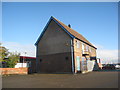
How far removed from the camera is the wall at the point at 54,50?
22.2 meters

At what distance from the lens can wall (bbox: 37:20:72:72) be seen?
72.8ft

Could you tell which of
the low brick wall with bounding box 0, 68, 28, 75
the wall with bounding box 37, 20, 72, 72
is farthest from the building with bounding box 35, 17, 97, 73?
the low brick wall with bounding box 0, 68, 28, 75

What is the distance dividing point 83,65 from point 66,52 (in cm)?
369

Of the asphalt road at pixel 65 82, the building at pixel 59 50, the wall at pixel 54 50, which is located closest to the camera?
the asphalt road at pixel 65 82

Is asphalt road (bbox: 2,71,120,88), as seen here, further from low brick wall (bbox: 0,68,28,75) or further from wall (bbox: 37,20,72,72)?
low brick wall (bbox: 0,68,28,75)

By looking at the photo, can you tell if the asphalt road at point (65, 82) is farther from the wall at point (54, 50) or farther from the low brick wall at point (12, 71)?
the low brick wall at point (12, 71)

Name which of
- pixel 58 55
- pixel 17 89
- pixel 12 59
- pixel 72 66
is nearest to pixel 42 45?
pixel 58 55

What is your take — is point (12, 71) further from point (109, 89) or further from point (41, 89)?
point (109, 89)

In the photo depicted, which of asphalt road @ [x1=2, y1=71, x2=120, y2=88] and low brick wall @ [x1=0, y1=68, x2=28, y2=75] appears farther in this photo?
low brick wall @ [x1=0, y1=68, x2=28, y2=75]

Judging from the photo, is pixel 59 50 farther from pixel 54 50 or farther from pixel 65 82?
pixel 65 82

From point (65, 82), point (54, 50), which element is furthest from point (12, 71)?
point (65, 82)

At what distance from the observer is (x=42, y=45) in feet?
84.8

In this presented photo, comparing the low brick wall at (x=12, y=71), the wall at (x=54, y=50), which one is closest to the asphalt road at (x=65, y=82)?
the wall at (x=54, y=50)

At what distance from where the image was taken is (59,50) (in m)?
23.2
